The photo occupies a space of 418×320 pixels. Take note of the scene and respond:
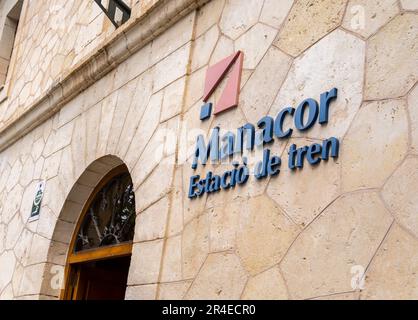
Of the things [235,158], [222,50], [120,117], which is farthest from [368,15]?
[120,117]

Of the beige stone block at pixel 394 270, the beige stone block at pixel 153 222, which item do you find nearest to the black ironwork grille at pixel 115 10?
the beige stone block at pixel 153 222

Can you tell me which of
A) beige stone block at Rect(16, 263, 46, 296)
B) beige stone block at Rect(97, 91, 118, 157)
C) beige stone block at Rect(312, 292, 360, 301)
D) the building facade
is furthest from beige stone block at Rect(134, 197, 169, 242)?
beige stone block at Rect(16, 263, 46, 296)

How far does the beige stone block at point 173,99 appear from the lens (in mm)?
3506

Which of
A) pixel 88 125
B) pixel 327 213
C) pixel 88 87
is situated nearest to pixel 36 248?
pixel 88 125

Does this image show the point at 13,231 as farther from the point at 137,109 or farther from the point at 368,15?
the point at 368,15

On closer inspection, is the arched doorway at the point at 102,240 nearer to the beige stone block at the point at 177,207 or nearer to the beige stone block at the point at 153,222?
the beige stone block at the point at 153,222

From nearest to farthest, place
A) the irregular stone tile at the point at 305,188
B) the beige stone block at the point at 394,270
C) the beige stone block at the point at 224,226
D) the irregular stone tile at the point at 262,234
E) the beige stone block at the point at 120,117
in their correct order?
1. the beige stone block at the point at 394,270
2. the irregular stone tile at the point at 305,188
3. the irregular stone tile at the point at 262,234
4. the beige stone block at the point at 224,226
5. the beige stone block at the point at 120,117

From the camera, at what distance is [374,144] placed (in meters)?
2.15

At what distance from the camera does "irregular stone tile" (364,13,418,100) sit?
213 centimetres

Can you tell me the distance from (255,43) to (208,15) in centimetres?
70

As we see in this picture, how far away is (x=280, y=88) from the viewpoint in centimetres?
272

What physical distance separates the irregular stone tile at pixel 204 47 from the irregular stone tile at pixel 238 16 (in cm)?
8

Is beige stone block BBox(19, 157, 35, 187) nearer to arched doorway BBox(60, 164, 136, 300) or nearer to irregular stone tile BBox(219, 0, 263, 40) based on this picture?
arched doorway BBox(60, 164, 136, 300)

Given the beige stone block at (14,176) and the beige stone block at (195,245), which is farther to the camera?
the beige stone block at (14,176)
